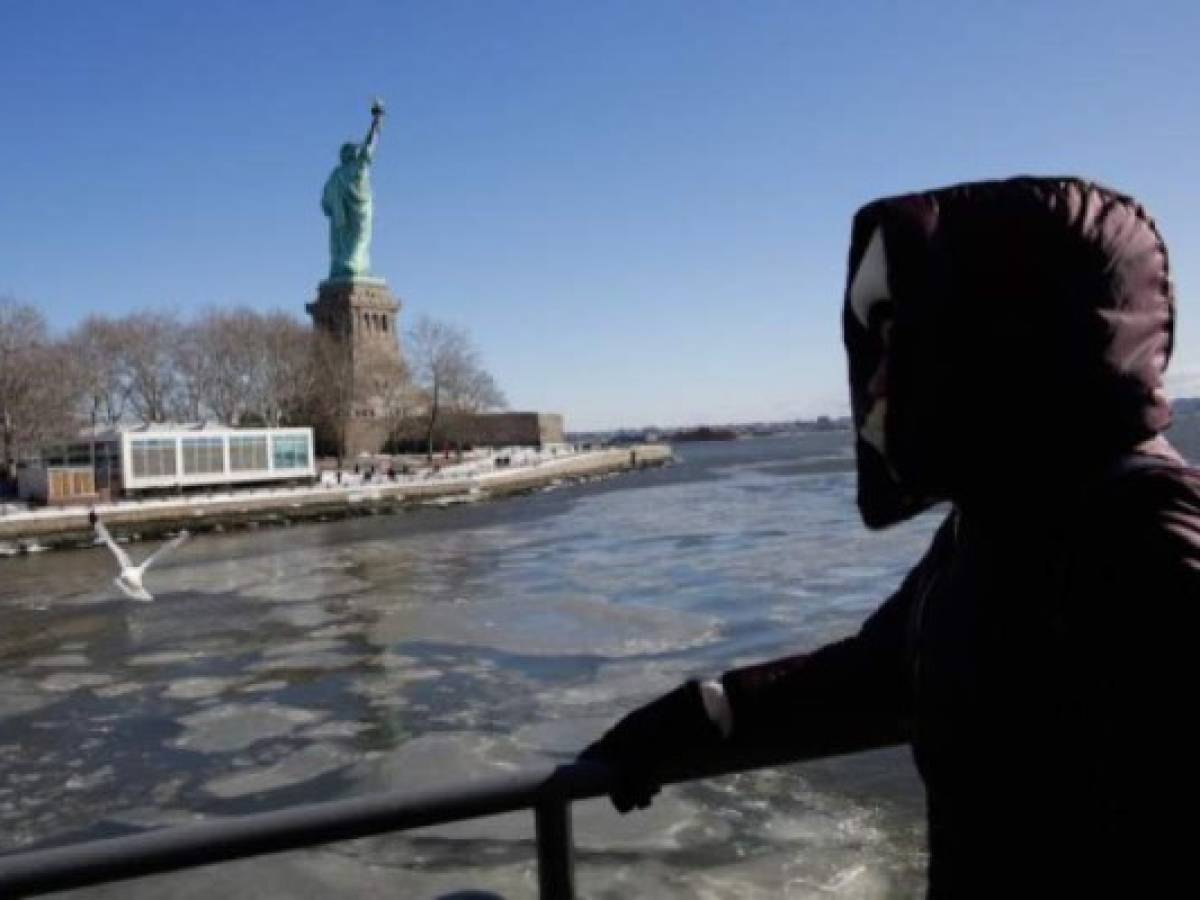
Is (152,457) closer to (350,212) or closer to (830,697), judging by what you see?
(350,212)

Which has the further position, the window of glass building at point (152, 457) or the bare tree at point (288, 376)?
the bare tree at point (288, 376)

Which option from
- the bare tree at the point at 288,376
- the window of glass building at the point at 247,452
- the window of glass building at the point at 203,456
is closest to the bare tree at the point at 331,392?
the bare tree at the point at 288,376

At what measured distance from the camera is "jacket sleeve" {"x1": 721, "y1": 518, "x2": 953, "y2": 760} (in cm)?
159

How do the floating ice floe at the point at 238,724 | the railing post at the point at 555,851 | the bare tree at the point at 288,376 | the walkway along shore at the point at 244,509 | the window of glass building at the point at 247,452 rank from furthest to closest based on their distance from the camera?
the bare tree at the point at 288,376 < the window of glass building at the point at 247,452 < the walkway along shore at the point at 244,509 < the floating ice floe at the point at 238,724 < the railing post at the point at 555,851

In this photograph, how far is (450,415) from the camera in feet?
278

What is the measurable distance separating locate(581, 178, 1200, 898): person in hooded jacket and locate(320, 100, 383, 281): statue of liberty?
79434mm

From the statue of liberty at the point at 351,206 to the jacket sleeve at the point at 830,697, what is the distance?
259 feet

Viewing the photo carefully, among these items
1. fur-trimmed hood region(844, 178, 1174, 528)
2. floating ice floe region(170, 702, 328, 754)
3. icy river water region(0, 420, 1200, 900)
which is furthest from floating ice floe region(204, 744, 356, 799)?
fur-trimmed hood region(844, 178, 1174, 528)

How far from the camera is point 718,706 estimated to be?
5.49 feet

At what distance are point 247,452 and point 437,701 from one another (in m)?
45.0

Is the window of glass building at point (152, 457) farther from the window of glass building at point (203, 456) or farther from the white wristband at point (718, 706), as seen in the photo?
the white wristband at point (718, 706)

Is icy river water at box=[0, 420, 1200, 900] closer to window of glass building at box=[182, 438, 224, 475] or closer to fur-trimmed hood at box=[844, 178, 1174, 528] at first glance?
fur-trimmed hood at box=[844, 178, 1174, 528]

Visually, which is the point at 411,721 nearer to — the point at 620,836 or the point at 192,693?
the point at 192,693

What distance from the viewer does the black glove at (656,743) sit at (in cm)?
167
